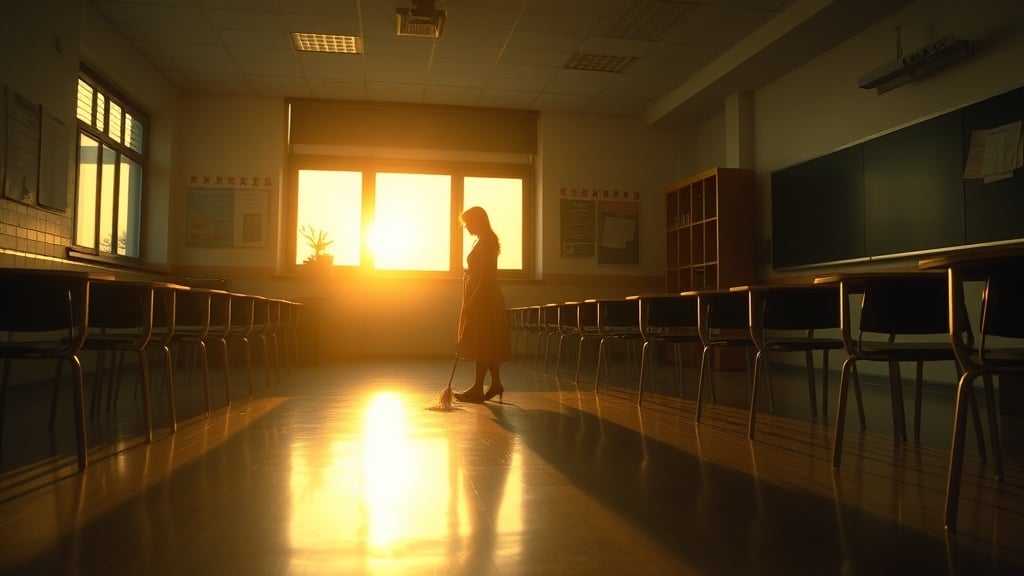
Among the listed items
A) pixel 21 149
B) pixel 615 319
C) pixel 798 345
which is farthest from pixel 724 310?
pixel 21 149

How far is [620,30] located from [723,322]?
369 centimetres

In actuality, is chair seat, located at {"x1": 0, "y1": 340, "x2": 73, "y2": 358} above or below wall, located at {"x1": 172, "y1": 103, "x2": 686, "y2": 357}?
below

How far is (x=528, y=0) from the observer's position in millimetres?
5785

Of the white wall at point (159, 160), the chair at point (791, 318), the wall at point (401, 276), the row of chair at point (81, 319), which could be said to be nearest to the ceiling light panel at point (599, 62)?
the wall at point (401, 276)

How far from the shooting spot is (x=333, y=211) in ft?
28.7

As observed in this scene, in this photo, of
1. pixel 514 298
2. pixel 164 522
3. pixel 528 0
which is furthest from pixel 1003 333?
pixel 514 298

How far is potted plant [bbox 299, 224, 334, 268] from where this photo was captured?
836cm

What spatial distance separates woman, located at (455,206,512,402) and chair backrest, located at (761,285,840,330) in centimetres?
159

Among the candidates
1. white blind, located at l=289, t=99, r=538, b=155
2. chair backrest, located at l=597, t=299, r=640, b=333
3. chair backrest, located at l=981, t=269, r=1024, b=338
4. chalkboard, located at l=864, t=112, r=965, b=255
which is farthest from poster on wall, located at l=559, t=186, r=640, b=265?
chair backrest, located at l=981, t=269, r=1024, b=338

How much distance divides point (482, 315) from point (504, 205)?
5.24m

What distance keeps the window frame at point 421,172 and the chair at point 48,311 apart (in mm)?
6057

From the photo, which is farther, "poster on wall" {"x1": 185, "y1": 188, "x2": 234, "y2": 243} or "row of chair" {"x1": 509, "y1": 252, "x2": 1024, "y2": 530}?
"poster on wall" {"x1": 185, "y1": 188, "x2": 234, "y2": 243}

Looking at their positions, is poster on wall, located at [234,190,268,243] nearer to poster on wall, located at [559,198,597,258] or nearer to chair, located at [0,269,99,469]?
poster on wall, located at [559,198,597,258]

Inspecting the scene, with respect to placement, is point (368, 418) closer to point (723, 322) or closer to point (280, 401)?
point (280, 401)
